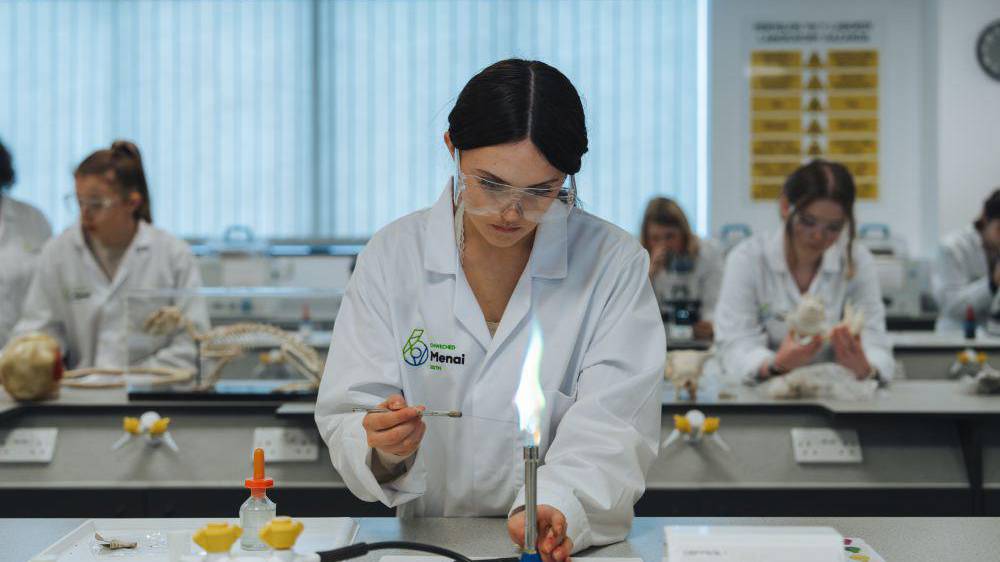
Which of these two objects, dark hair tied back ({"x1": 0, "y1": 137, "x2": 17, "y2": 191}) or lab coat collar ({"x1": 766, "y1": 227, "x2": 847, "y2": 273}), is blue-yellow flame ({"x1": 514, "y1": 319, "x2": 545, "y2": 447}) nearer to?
lab coat collar ({"x1": 766, "y1": 227, "x2": 847, "y2": 273})

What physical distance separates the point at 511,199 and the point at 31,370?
5.60ft

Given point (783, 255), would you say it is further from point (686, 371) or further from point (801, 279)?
point (686, 371)

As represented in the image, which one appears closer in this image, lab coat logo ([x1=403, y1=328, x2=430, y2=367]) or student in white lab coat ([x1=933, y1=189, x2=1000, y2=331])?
lab coat logo ([x1=403, y1=328, x2=430, y2=367])

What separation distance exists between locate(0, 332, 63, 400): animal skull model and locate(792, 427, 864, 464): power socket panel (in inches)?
79.9

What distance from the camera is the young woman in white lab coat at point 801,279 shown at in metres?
2.91

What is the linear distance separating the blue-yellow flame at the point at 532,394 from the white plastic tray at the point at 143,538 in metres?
0.33

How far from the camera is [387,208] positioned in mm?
6566

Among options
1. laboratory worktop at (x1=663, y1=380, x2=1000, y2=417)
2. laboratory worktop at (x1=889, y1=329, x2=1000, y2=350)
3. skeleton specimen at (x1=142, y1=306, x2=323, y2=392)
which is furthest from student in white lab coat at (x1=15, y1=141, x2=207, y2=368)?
laboratory worktop at (x1=889, y1=329, x2=1000, y2=350)

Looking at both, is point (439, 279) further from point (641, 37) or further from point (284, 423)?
point (641, 37)

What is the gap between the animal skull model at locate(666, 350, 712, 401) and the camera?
268cm

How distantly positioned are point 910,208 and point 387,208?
3.61 metres

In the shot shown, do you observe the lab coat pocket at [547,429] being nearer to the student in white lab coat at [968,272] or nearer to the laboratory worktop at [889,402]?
the laboratory worktop at [889,402]

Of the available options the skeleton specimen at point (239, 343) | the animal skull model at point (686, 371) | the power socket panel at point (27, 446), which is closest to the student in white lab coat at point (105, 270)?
the skeleton specimen at point (239, 343)

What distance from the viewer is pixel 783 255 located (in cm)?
319
